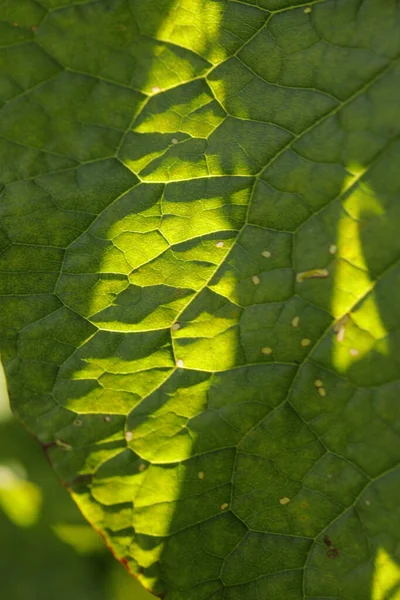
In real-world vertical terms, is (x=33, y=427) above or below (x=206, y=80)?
below

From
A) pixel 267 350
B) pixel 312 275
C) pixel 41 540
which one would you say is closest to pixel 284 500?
pixel 267 350

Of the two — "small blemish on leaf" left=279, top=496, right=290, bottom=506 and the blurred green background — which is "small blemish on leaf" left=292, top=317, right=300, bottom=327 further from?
the blurred green background

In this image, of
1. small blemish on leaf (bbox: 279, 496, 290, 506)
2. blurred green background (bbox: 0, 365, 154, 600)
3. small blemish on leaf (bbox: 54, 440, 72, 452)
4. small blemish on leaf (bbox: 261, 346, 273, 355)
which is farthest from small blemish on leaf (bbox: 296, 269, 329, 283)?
blurred green background (bbox: 0, 365, 154, 600)

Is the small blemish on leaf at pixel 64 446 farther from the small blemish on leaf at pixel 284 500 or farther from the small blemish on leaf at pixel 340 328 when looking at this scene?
the small blemish on leaf at pixel 340 328

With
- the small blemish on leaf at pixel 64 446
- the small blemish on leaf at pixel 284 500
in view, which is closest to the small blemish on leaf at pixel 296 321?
the small blemish on leaf at pixel 284 500

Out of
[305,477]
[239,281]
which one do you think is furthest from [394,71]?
[305,477]

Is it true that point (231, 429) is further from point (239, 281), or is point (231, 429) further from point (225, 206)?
point (225, 206)
